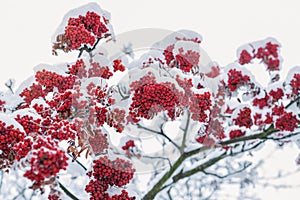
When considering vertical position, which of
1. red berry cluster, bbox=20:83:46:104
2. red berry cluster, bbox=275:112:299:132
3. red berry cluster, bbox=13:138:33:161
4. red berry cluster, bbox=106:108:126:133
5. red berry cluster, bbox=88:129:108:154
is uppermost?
red berry cluster, bbox=275:112:299:132

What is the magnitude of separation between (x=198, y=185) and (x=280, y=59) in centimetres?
257

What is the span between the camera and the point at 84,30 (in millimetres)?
1698

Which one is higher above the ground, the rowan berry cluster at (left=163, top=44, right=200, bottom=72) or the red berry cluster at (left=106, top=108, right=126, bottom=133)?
the rowan berry cluster at (left=163, top=44, right=200, bottom=72)

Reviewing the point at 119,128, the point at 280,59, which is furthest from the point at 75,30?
the point at 280,59

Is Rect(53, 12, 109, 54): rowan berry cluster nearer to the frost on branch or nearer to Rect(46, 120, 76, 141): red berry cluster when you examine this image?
the frost on branch

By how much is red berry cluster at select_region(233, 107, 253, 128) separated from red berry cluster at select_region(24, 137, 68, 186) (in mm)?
1277

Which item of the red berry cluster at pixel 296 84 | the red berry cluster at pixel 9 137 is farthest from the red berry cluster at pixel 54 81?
the red berry cluster at pixel 296 84

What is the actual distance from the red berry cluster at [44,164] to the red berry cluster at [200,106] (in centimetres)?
60

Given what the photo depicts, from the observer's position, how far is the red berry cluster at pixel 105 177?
58.2 inches

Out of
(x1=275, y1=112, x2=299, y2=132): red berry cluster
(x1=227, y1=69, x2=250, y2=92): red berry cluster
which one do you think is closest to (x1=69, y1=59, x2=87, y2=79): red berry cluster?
(x1=227, y1=69, x2=250, y2=92): red berry cluster

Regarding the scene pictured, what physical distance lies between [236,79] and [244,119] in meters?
0.23

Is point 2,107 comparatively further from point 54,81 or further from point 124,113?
point 124,113

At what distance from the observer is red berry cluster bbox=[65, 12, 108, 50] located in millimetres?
1685

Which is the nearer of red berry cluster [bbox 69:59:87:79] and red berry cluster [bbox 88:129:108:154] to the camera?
red berry cluster [bbox 88:129:108:154]
